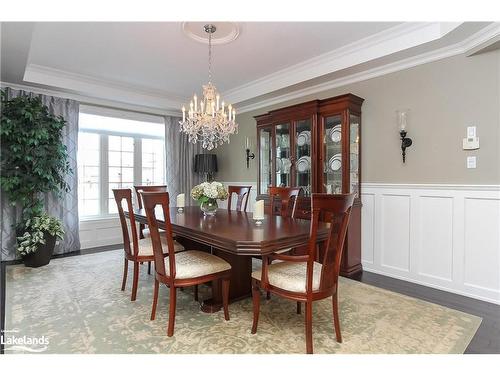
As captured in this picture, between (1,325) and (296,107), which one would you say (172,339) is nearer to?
(1,325)

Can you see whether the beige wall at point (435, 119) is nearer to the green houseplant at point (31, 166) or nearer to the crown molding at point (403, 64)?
the crown molding at point (403, 64)

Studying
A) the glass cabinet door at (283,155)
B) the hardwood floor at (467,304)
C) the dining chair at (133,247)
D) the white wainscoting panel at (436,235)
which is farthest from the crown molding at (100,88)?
the hardwood floor at (467,304)

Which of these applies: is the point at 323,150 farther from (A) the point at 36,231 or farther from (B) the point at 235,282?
(A) the point at 36,231

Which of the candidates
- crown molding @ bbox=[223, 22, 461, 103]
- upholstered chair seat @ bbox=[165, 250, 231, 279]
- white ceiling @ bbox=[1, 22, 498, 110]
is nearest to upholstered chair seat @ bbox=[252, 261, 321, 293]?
upholstered chair seat @ bbox=[165, 250, 231, 279]

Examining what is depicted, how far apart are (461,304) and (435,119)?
5.73 feet

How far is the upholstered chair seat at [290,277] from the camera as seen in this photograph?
1.80m

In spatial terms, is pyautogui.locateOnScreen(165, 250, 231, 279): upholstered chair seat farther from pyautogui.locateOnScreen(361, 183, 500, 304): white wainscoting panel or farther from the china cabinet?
pyautogui.locateOnScreen(361, 183, 500, 304): white wainscoting panel

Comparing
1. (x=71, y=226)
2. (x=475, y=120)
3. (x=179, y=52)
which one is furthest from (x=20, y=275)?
(x=475, y=120)

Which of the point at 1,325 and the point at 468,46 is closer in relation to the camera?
the point at 1,325

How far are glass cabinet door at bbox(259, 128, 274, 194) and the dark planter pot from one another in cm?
289

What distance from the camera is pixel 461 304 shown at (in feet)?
8.15

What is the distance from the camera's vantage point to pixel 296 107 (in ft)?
12.2

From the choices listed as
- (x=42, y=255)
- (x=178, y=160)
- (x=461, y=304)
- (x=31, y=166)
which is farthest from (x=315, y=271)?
(x=178, y=160)
